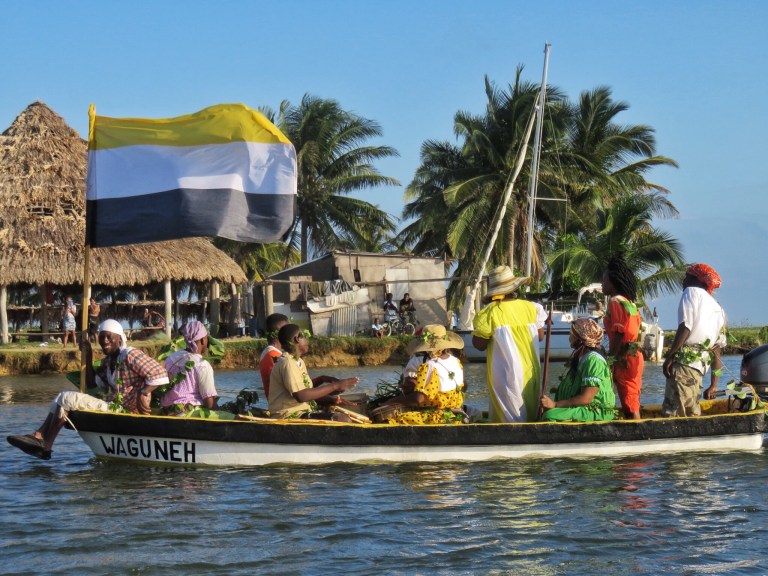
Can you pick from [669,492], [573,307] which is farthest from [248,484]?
[573,307]

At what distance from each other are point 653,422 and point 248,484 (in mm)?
4062

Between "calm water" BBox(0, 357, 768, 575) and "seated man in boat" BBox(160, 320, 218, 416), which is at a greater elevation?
"seated man in boat" BBox(160, 320, 218, 416)

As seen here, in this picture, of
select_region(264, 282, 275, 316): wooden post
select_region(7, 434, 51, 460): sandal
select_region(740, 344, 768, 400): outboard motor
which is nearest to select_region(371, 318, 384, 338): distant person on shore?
select_region(264, 282, 275, 316): wooden post

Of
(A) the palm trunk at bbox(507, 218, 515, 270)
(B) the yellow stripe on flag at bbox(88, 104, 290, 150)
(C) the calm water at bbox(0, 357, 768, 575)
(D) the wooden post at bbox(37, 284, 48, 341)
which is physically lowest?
(C) the calm water at bbox(0, 357, 768, 575)

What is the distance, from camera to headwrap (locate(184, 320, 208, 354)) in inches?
416

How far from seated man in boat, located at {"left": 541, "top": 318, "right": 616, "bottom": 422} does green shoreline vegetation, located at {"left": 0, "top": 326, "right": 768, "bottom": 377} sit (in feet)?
53.1

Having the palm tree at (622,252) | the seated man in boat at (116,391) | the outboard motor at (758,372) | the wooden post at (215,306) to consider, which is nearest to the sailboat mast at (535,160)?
the palm tree at (622,252)

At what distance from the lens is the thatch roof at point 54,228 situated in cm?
2647

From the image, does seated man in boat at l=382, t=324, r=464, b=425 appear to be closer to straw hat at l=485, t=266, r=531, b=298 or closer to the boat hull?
the boat hull

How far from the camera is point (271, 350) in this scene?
35.1 feet

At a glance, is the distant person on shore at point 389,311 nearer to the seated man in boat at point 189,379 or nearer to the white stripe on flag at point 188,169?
the white stripe on flag at point 188,169

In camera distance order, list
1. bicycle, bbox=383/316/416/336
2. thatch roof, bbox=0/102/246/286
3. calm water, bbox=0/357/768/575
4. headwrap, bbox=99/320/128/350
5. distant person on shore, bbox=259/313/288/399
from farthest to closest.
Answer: bicycle, bbox=383/316/416/336 → thatch roof, bbox=0/102/246/286 → distant person on shore, bbox=259/313/288/399 → headwrap, bbox=99/320/128/350 → calm water, bbox=0/357/768/575

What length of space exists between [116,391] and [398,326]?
75.9 ft

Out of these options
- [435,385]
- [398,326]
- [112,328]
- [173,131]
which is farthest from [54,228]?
[435,385]
